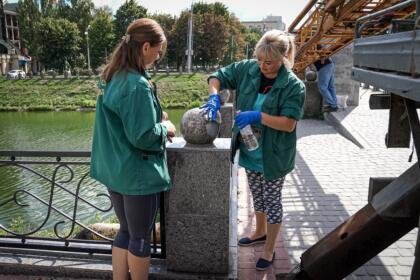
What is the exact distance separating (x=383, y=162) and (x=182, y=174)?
5.32m

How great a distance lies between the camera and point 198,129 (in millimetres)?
2768

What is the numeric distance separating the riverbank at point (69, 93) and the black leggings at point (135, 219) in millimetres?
30944

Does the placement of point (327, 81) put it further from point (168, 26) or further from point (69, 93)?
point (168, 26)

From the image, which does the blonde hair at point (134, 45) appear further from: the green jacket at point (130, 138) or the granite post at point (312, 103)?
the granite post at point (312, 103)

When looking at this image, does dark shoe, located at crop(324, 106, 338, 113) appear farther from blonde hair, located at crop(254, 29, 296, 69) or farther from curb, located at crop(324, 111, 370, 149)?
blonde hair, located at crop(254, 29, 296, 69)

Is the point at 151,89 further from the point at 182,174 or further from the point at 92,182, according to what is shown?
the point at 92,182

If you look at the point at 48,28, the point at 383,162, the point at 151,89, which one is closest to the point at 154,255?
the point at 151,89

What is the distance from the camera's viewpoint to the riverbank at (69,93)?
3453 centimetres

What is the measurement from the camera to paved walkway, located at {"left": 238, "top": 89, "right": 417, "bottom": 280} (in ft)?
11.4

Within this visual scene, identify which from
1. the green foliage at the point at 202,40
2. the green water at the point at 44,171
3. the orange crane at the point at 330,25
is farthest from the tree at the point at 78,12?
the orange crane at the point at 330,25

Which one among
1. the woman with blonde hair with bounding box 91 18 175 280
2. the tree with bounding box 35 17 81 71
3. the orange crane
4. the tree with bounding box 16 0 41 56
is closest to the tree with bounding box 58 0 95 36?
the tree with bounding box 16 0 41 56

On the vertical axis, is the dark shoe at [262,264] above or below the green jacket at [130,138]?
below

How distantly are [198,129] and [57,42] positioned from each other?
50.9 m

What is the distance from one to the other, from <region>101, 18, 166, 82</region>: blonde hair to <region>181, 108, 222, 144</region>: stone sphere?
1.94 ft
